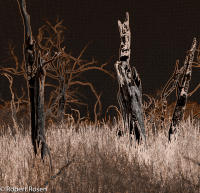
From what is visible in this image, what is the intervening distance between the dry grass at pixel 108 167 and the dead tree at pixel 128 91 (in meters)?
0.19

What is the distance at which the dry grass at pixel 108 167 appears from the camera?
2420mm

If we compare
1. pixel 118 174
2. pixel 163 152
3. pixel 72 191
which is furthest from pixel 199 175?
pixel 72 191

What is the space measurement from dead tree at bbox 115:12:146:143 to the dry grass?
0.63 feet

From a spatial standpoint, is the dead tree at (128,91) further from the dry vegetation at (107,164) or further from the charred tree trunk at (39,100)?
the charred tree trunk at (39,100)

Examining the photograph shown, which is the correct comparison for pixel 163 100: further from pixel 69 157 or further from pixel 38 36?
pixel 38 36

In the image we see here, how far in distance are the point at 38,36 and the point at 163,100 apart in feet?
6.25

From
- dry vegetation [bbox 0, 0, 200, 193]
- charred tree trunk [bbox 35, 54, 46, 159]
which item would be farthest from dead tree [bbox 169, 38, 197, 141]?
charred tree trunk [bbox 35, 54, 46, 159]

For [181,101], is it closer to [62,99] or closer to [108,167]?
[108,167]

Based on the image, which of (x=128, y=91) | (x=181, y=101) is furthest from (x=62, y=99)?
(x=181, y=101)

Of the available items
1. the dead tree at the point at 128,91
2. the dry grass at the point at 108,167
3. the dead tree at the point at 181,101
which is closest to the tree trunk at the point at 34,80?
the dry grass at the point at 108,167

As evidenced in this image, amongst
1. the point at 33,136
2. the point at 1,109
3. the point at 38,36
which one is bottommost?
the point at 1,109

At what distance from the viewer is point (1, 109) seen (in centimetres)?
614

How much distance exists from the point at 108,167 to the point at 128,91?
0.93 meters

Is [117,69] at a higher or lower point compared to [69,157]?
higher
